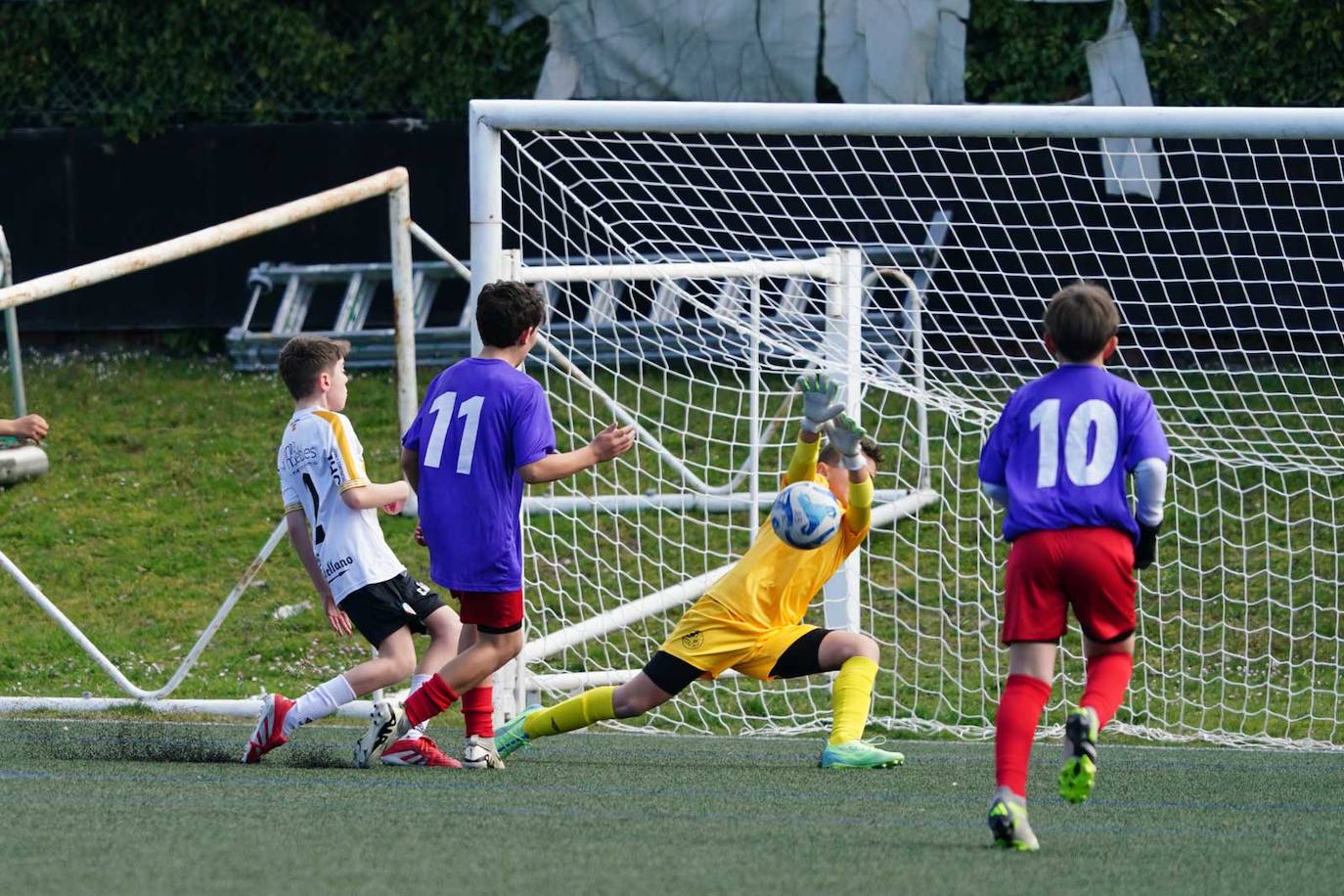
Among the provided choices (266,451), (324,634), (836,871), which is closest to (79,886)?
(836,871)

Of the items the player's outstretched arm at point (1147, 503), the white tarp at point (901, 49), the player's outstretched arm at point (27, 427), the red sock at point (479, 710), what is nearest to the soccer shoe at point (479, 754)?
the red sock at point (479, 710)

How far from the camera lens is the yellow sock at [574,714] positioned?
17.1ft

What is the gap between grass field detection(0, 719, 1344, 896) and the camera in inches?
135

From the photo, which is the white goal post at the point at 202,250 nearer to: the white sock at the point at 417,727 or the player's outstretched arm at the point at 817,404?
the white sock at the point at 417,727


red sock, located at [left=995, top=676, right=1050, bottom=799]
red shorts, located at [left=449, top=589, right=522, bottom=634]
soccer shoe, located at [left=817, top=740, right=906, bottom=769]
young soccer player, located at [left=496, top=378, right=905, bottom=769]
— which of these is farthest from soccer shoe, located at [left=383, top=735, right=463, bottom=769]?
red sock, located at [left=995, top=676, right=1050, bottom=799]

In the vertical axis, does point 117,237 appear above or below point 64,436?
above

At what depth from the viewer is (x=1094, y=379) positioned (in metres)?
4.11

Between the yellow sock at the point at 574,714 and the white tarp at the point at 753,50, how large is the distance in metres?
6.67

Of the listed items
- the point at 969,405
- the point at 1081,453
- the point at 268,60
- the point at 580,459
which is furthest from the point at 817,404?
the point at 268,60

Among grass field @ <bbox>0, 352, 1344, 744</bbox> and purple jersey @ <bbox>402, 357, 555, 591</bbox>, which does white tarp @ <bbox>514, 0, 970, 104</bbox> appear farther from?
purple jersey @ <bbox>402, 357, 555, 591</bbox>

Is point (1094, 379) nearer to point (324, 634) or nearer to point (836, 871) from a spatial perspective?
point (836, 871)

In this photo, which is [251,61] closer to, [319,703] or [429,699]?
[319,703]

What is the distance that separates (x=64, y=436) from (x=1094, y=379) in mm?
7658

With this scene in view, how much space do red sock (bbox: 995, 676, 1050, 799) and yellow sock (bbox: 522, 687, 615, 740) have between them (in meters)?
1.50
